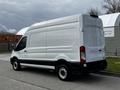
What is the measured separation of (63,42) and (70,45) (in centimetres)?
47

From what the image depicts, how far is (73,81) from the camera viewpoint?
343 inches

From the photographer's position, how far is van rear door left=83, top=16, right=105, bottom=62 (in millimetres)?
8523

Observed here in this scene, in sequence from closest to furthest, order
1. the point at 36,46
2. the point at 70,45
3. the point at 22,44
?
the point at 70,45 → the point at 36,46 → the point at 22,44

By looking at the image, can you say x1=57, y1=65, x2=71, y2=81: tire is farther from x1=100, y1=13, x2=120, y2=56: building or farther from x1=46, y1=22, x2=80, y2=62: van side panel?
x1=100, y1=13, x2=120, y2=56: building

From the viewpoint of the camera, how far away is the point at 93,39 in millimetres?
8938

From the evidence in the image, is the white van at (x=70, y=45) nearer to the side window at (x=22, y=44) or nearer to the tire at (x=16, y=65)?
the side window at (x=22, y=44)

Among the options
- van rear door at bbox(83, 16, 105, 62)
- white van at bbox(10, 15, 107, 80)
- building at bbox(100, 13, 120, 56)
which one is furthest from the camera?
building at bbox(100, 13, 120, 56)

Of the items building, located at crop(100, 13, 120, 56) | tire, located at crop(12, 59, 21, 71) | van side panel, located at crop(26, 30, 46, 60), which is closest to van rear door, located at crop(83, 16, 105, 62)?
van side panel, located at crop(26, 30, 46, 60)

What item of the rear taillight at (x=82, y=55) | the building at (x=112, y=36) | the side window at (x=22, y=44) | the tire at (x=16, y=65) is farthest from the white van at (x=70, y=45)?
the building at (x=112, y=36)

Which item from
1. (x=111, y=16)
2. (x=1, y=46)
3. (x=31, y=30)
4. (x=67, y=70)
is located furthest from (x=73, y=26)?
(x=1, y=46)

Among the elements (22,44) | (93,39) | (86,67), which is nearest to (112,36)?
(22,44)

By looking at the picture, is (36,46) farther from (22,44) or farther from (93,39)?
(93,39)

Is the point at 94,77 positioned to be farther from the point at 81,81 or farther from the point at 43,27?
the point at 43,27

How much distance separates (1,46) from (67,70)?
30.7m
